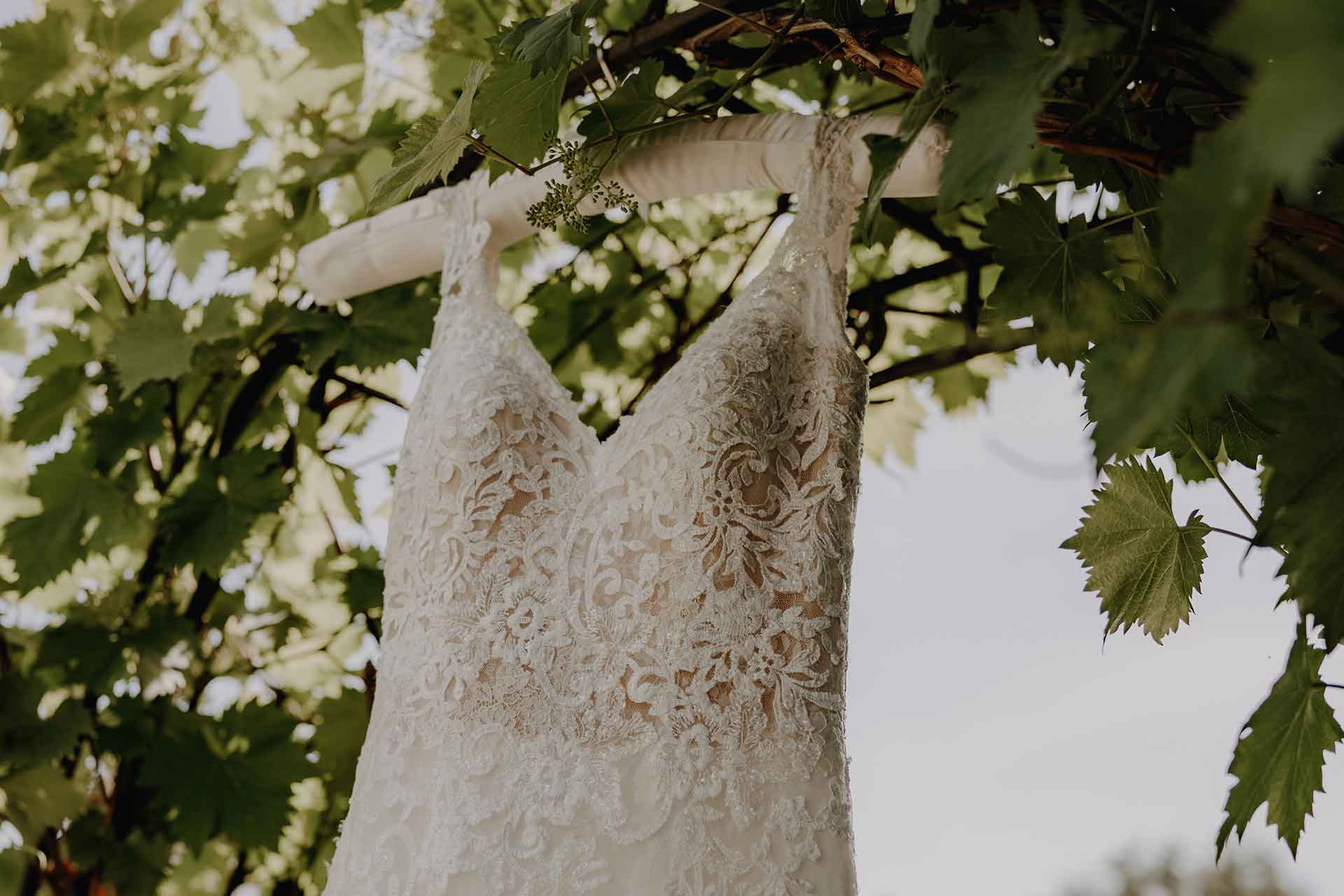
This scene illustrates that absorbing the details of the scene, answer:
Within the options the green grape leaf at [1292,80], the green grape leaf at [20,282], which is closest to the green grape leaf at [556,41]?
the green grape leaf at [1292,80]

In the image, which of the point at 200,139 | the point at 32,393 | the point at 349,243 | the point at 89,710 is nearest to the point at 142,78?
the point at 200,139

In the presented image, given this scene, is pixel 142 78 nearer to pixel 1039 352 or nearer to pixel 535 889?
pixel 535 889

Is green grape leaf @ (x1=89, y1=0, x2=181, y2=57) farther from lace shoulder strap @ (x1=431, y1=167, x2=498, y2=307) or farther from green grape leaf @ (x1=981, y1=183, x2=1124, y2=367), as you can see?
green grape leaf @ (x1=981, y1=183, x2=1124, y2=367)

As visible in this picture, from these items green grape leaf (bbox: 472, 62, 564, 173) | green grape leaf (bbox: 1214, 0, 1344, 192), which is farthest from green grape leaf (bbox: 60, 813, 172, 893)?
green grape leaf (bbox: 1214, 0, 1344, 192)

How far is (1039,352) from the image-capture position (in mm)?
620

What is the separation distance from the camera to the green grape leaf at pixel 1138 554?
618 millimetres

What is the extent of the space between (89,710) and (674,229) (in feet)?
3.62

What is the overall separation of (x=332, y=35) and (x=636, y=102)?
860 millimetres

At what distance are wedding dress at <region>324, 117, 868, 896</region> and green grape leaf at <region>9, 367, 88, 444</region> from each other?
907 millimetres

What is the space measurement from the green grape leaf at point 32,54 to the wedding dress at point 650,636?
110cm

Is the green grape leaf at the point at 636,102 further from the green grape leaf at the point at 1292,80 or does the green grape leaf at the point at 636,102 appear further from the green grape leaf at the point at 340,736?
the green grape leaf at the point at 340,736

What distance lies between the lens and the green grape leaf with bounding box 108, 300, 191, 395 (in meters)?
1.33

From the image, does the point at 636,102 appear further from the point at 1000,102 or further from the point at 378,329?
the point at 378,329

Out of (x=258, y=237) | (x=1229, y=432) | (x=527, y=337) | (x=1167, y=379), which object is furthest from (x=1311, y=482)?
(x=258, y=237)
